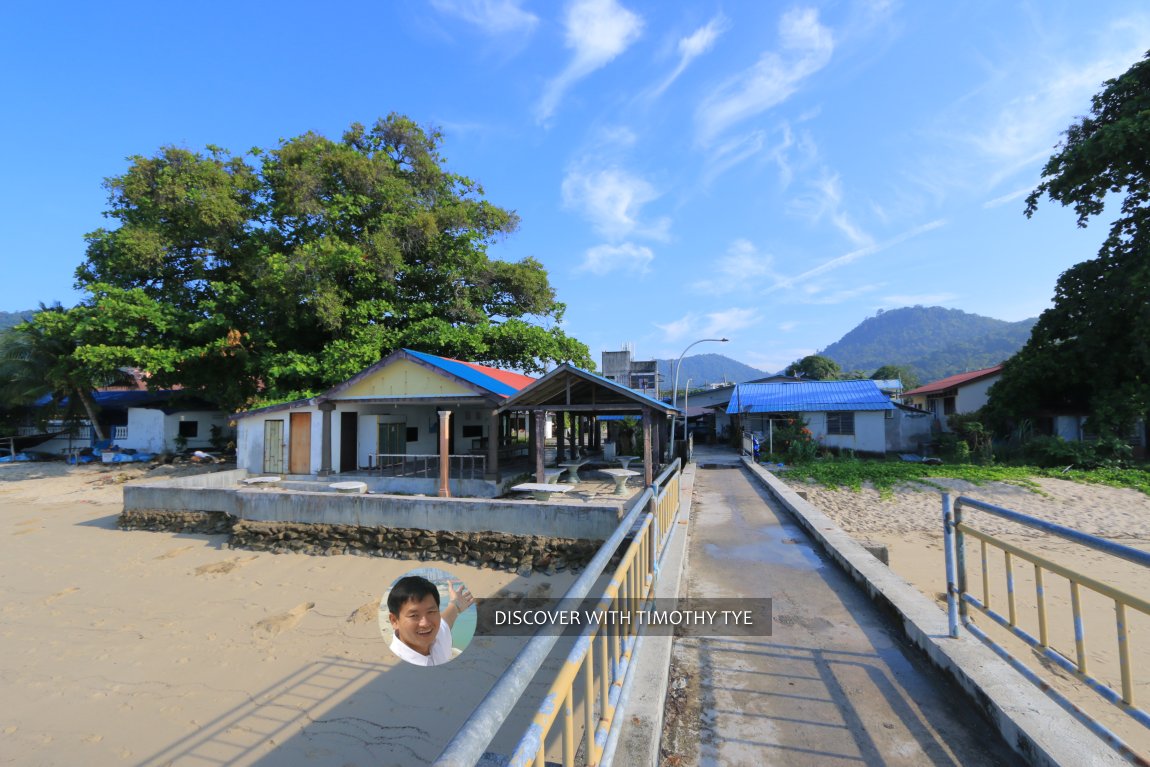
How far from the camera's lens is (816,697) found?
309 centimetres

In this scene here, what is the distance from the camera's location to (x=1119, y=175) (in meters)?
17.6

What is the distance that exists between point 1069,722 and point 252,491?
14.8 metres

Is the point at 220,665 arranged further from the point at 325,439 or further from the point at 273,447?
the point at 273,447

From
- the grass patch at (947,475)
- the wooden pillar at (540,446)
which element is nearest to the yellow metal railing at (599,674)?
the wooden pillar at (540,446)

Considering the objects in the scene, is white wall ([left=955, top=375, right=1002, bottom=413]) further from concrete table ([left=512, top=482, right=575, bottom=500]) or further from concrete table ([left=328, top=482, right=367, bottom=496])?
concrete table ([left=328, top=482, right=367, bottom=496])

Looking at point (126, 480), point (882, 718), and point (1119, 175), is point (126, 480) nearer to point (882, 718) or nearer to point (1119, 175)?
point (882, 718)

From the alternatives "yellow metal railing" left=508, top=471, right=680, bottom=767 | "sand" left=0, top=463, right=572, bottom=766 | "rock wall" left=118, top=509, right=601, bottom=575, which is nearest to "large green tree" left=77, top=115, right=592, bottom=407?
"rock wall" left=118, top=509, right=601, bottom=575

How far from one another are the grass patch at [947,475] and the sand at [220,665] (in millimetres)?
10143

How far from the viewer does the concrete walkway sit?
8.55ft

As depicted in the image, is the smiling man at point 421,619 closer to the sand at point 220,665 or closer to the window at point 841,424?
the sand at point 220,665

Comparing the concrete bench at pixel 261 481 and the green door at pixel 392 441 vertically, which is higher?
the green door at pixel 392 441

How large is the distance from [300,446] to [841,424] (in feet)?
69.5

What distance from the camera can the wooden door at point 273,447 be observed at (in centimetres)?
1683

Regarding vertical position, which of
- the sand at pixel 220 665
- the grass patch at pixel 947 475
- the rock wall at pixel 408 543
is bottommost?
the sand at pixel 220 665
